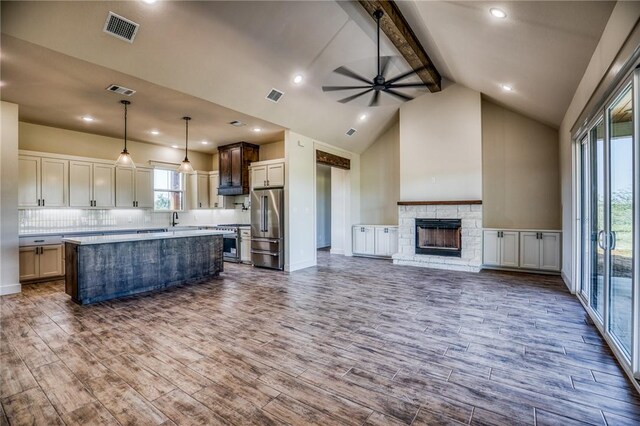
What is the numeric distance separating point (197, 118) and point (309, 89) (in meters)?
2.25

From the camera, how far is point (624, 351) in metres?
2.64

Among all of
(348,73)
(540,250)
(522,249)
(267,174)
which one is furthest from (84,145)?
(540,250)

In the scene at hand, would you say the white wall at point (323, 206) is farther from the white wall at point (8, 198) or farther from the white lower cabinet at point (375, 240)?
the white wall at point (8, 198)

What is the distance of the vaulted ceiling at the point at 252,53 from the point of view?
3.11m

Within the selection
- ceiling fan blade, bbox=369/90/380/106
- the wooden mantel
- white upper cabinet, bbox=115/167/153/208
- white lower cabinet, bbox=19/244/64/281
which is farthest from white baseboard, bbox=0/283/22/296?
the wooden mantel

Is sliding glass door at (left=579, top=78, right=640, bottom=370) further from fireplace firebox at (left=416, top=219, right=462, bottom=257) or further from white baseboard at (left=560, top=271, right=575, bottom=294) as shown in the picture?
fireplace firebox at (left=416, top=219, right=462, bottom=257)

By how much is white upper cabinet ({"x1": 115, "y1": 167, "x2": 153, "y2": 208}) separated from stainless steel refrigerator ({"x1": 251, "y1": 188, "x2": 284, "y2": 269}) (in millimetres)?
2856

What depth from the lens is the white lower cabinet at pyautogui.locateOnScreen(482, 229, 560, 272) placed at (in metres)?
6.20

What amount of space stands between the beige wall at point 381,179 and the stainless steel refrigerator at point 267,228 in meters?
3.39

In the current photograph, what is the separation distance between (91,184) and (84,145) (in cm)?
92

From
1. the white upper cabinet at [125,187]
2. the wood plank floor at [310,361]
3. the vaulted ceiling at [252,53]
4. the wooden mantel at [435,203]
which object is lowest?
the wood plank floor at [310,361]

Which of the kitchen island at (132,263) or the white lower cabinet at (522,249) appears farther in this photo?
the white lower cabinet at (522,249)

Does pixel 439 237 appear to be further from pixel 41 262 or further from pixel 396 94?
pixel 41 262

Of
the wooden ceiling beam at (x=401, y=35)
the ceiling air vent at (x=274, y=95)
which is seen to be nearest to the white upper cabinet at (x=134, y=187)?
the ceiling air vent at (x=274, y=95)
